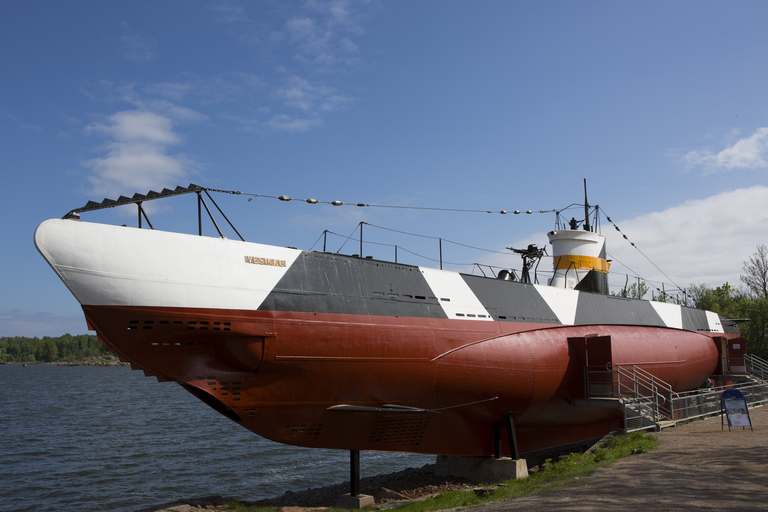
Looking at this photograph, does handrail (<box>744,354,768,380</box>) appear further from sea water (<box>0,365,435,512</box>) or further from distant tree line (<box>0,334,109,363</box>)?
distant tree line (<box>0,334,109,363</box>)

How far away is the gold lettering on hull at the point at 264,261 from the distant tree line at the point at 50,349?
165 m

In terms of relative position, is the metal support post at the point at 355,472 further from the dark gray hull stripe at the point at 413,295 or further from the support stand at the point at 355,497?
the dark gray hull stripe at the point at 413,295

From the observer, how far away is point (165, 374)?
32.1ft

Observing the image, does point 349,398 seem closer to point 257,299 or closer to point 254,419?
point 254,419

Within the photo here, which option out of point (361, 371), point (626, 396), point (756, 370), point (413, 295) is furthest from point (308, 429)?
point (756, 370)

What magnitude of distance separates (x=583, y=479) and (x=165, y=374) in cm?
801

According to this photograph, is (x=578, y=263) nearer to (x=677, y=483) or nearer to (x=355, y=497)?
(x=355, y=497)

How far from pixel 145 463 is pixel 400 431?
1449cm

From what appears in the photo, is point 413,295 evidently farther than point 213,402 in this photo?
Yes

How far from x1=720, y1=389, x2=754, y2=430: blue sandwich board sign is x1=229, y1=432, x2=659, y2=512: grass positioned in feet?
7.70

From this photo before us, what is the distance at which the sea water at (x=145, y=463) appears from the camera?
1697 cm

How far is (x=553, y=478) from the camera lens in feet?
34.7

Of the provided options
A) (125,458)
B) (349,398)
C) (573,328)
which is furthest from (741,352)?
(125,458)

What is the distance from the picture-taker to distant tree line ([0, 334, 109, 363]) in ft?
515
